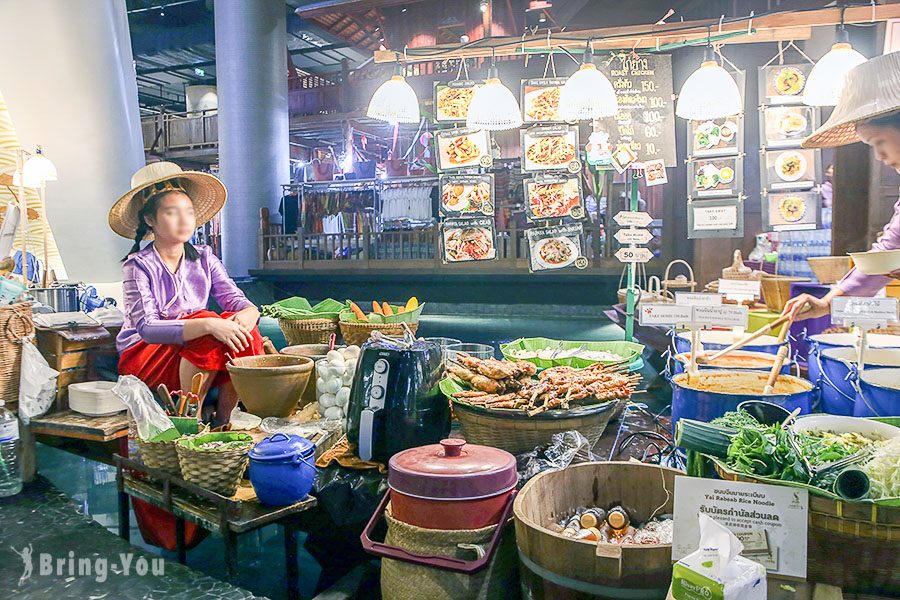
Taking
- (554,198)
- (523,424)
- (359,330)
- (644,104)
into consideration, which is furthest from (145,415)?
(644,104)

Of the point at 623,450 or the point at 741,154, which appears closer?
the point at 623,450

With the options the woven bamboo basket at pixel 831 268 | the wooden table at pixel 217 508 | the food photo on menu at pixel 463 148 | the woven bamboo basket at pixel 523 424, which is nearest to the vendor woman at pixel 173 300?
the wooden table at pixel 217 508

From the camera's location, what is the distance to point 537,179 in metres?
5.23

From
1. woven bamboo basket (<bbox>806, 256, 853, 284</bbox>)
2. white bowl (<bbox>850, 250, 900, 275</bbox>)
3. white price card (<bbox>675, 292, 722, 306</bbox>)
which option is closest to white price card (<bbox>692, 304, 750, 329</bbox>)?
white price card (<bbox>675, 292, 722, 306</bbox>)

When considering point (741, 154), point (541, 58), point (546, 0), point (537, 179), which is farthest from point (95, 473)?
point (546, 0)

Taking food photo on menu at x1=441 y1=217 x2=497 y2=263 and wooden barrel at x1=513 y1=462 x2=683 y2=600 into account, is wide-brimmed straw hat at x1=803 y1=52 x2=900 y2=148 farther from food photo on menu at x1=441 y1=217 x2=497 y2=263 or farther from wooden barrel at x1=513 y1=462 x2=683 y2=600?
food photo on menu at x1=441 y1=217 x2=497 y2=263

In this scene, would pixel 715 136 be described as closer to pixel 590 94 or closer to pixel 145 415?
pixel 590 94

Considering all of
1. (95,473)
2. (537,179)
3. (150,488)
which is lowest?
(95,473)

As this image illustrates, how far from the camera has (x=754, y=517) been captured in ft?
4.42

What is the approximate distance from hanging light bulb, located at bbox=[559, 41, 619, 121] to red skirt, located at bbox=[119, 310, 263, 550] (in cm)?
280

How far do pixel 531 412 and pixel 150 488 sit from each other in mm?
1538

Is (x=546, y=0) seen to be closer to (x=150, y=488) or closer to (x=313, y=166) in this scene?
(x=313, y=166)

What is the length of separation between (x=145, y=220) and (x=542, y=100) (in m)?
3.29

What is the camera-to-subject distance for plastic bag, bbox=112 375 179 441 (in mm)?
2447
